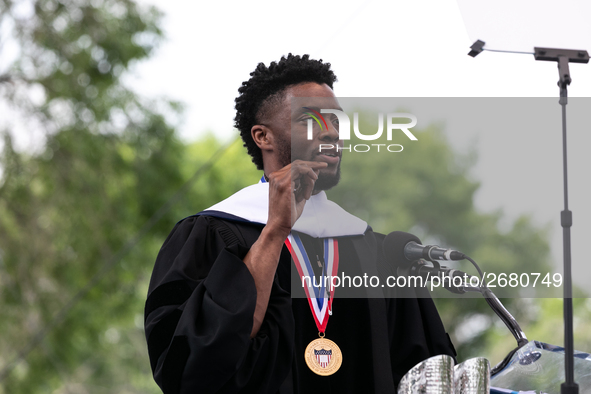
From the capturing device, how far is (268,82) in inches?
102

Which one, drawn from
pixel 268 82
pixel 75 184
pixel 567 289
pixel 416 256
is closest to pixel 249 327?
pixel 416 256

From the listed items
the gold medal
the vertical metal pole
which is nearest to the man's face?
the gold medal

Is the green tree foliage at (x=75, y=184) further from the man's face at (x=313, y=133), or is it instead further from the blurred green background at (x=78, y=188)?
the man's face at (x=313, y=133)

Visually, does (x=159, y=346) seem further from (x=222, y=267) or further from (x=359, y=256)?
Result: (x=359, y=256)

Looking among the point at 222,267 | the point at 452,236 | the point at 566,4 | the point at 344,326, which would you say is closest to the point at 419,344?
the point at 344,326

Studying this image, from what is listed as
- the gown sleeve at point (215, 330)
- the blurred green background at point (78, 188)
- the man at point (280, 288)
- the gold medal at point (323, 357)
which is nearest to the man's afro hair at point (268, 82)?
the man at point (280, 288)

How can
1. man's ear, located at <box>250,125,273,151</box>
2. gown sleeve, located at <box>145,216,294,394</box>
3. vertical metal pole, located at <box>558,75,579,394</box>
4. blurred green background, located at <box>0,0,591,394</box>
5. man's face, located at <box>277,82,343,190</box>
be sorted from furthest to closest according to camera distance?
blurred green background, located at <box>0,0,591,394</box> < man's ear, located at <box>250,125,273,151</box> < man's face, located at <box>277,82,343,190</box> < gown sleeve, located at <box>145,216,294,394</box> < vertical metal pole, located at <box>558,75,579,394</box>

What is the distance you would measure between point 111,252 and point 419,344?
878 centimetres

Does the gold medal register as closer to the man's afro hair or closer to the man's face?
the man's face

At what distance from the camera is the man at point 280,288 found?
6.24ft

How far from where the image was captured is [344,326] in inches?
89.4

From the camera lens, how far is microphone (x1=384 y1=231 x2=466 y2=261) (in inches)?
76.4

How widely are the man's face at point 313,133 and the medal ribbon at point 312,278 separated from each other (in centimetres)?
25

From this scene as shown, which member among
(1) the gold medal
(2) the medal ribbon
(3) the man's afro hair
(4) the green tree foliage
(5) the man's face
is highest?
(4) the green tree foliage
